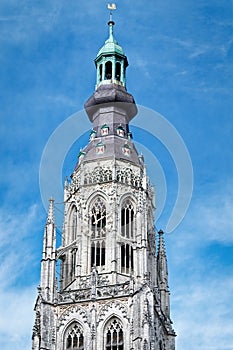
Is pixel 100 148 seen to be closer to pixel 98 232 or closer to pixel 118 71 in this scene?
pixel 98 232

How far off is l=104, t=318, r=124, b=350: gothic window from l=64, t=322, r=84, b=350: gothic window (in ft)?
6.88

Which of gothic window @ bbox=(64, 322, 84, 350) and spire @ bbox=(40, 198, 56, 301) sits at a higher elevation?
spire @ bbox=(40, 198, 56, 301)

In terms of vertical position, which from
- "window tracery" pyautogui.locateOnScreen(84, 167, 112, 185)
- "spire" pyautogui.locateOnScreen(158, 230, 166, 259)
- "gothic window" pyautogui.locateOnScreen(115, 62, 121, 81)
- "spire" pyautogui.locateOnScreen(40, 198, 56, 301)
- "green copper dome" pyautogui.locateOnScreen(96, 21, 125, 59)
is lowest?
"spire" pyautogui.locateOnScreen(40, 198, 56, 301)

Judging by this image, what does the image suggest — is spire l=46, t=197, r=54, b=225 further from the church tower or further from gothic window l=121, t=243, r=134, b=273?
gothic window l=121, t=243, r=134, b=273

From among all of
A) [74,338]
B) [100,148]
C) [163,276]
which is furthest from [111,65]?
[74,338]

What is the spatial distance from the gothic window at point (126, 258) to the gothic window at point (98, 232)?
169 cm

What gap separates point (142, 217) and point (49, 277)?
32.4 feet

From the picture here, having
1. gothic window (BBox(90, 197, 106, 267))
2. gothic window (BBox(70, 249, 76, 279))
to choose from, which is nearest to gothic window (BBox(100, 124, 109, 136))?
gothic window (BBox(90, 197, 106, 267))

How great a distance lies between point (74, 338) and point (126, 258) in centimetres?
903

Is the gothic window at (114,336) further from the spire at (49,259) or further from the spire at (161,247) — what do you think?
the spire at (161,247)

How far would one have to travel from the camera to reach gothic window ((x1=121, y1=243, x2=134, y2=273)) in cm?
7806

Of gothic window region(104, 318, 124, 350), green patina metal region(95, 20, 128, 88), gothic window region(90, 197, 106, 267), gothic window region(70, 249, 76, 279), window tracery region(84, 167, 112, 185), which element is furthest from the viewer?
green patina metal region(95, 20, 128, 88)

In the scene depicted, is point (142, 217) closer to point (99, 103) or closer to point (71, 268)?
point (71, 268)

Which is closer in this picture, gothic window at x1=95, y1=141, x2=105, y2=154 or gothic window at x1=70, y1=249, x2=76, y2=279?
gothic window at x1=70, y1=249, x2=76, y2=279
